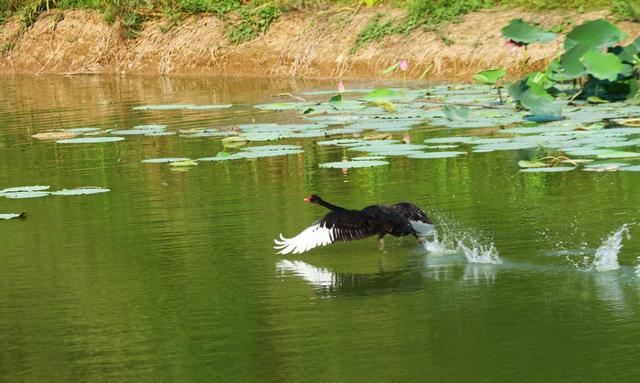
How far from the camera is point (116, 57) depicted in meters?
22.8

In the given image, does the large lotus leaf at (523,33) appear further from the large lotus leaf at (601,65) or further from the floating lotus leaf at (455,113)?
the floating lotus leaf at (455,113)

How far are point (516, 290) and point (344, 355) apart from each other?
142 cm

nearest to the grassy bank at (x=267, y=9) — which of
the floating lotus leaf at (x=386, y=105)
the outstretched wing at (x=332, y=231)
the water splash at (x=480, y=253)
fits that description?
the floating lotus leaf at (x=386, y=105)

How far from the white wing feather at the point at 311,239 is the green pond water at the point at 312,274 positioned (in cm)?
12

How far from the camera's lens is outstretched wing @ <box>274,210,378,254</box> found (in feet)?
25.6

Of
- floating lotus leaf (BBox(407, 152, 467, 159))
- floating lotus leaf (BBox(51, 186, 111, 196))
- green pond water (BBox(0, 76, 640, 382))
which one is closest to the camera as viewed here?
green pond water (BBox(0, 76, 640, 382))

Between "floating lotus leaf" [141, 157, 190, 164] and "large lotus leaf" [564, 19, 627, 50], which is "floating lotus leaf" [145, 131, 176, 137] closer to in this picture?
"floating lotus leaf" [141, 157, 190, 164]

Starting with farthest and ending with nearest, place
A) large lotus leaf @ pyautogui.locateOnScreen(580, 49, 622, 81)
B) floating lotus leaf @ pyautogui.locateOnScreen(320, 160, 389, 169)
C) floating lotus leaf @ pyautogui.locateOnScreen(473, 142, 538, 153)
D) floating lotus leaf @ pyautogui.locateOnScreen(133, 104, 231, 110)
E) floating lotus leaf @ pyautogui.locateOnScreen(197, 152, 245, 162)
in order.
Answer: floating lotus leaf @ pyautogui.locateOnScreen(133, 104, 231, 110) → large lotus leaf @ pyautogui.locateOnScreen(580, 49, 622, 81) → floating lotus leaf @ pyautogui.locateOnScreen(197, 152, 245, 162) → floating lotus leaf @ pyautogui.locateOnScreen(473, 142, 538, 153) → floating lotus leaf @ pyautogui.locateOnScreen(320, 160, 389, 169)

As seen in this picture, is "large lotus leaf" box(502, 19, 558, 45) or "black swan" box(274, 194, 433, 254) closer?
"black swan" box(274, 194, 433, 254)

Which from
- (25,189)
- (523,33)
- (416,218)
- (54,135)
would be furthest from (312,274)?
(54,135)

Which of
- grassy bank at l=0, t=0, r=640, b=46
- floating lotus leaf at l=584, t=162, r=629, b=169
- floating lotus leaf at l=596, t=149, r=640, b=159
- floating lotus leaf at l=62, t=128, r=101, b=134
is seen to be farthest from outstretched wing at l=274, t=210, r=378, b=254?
grassy bank at l=0, t=0, r=640, b=46

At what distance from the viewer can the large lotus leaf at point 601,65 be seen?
43.3ft

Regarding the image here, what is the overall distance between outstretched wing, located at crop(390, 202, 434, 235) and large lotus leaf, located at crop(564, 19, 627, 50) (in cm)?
586

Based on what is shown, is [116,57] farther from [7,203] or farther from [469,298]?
[469,298]
